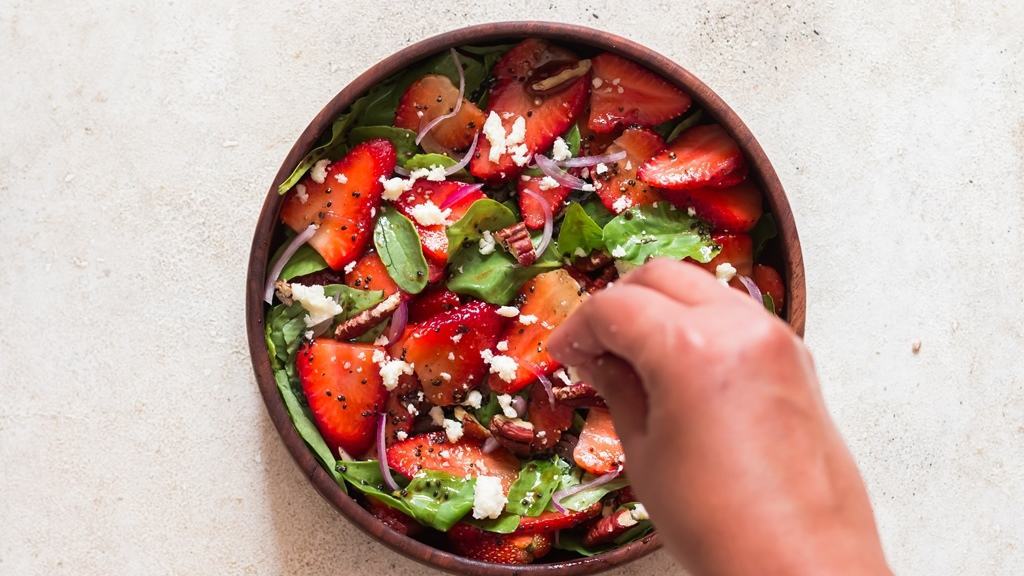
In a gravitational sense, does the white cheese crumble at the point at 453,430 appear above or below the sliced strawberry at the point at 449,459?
above

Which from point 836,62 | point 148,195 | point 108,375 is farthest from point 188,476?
point 836,62

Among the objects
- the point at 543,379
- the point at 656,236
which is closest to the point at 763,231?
the point at 656,236

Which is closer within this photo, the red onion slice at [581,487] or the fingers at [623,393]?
the fingers at [623,393]

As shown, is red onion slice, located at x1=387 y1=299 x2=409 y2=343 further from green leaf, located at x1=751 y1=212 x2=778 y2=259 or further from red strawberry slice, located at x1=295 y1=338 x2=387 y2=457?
green leaf, located at x1=751 y1=212 x2=778 y2=259

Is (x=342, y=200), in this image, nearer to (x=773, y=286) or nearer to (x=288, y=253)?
(x=288, y=253)

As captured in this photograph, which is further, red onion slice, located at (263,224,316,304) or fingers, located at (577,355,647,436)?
red onion slice, located at (263,224,316,304)

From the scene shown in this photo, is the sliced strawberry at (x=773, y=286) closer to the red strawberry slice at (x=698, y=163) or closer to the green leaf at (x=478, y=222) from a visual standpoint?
the red strawberry slice at (x=698, y=163)

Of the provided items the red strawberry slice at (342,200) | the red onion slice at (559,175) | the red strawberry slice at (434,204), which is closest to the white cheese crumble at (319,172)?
the red strawberry slice at (342,200)

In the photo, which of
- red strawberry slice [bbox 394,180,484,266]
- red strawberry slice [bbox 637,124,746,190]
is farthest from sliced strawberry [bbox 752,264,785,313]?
red strawberry slice [bbox 394,180,484,266]
